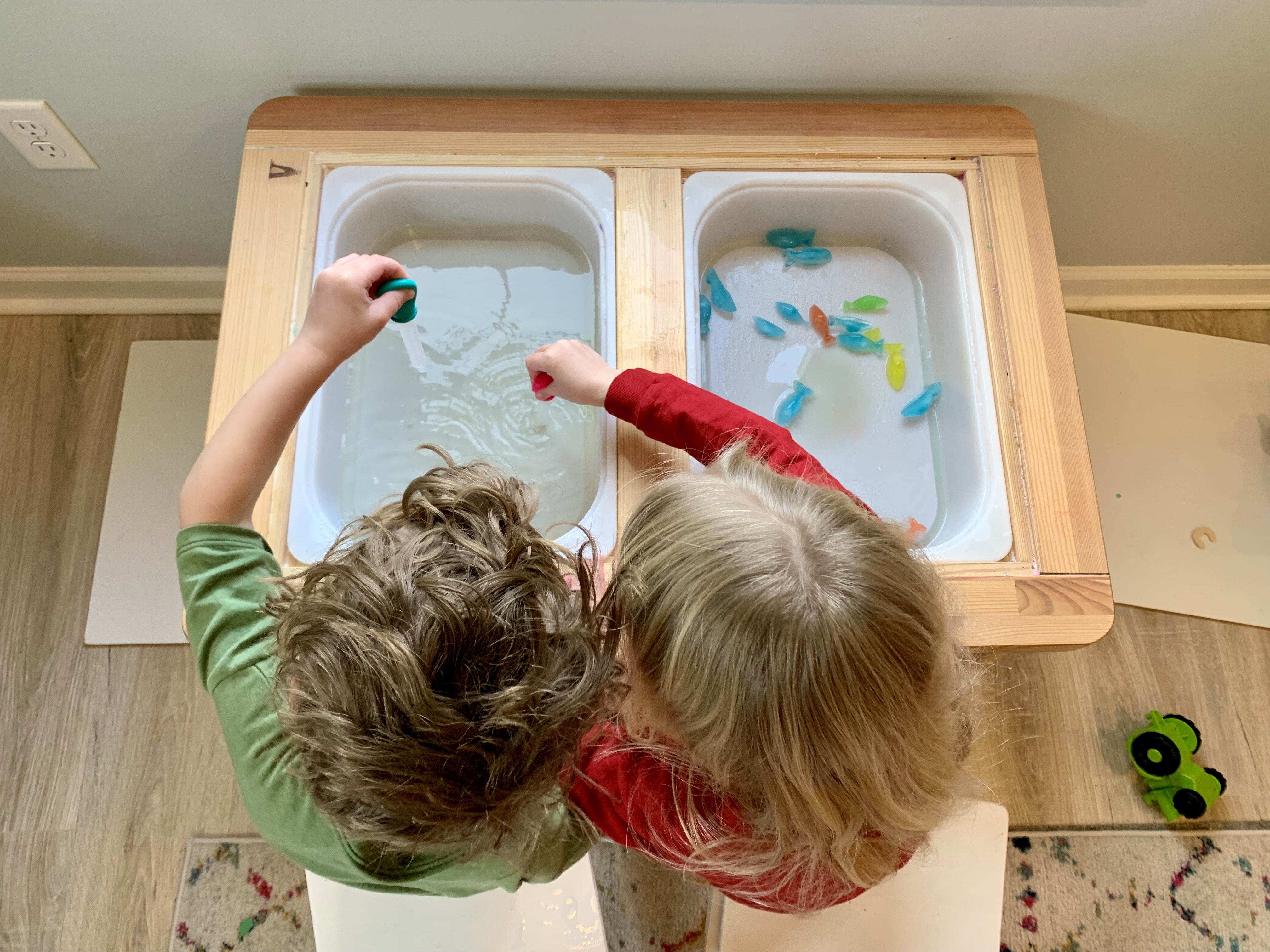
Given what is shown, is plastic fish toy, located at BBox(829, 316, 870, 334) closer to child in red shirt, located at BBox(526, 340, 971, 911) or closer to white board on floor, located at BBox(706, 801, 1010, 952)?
child in red shirt, located at BBox(526, 340, 971, 911)

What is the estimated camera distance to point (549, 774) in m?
0.54

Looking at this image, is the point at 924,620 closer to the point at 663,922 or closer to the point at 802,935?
the point at 802,935

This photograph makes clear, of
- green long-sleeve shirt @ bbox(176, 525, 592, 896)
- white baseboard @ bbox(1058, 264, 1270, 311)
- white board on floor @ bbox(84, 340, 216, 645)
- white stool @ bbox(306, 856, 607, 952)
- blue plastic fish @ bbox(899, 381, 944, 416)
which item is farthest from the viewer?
white baseboard @ bbox(1058, 264, 1270, 311)

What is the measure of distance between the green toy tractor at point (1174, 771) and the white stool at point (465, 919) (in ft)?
2.84

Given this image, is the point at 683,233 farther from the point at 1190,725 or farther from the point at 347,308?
the point at 1190,725

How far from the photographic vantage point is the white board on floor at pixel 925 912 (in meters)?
0.78

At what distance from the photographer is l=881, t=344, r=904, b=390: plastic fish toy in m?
1.02

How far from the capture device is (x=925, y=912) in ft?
2.60

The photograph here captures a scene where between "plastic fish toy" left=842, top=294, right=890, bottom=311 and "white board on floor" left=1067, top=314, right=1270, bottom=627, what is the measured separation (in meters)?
0.53

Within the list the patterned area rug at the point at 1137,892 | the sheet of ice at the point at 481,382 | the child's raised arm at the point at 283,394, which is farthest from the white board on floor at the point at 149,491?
the patterned area rug at the point at 1137,892

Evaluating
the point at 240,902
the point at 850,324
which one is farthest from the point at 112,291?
the point at 850,324

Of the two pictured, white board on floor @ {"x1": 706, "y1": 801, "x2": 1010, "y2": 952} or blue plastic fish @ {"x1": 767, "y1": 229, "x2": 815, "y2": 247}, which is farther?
blue plastic fish @ {"x1": 767, "y1": 229, "x2": 815, "y2": 247}

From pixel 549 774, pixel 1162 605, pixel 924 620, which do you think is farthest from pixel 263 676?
pixel 1162 605

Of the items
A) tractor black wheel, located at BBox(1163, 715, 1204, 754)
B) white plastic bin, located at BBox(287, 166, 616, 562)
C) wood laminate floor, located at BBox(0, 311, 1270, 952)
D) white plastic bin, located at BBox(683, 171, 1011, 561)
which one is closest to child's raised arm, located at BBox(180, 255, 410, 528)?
white plastic bin, located at BBox(287, 166, 616, 562)
